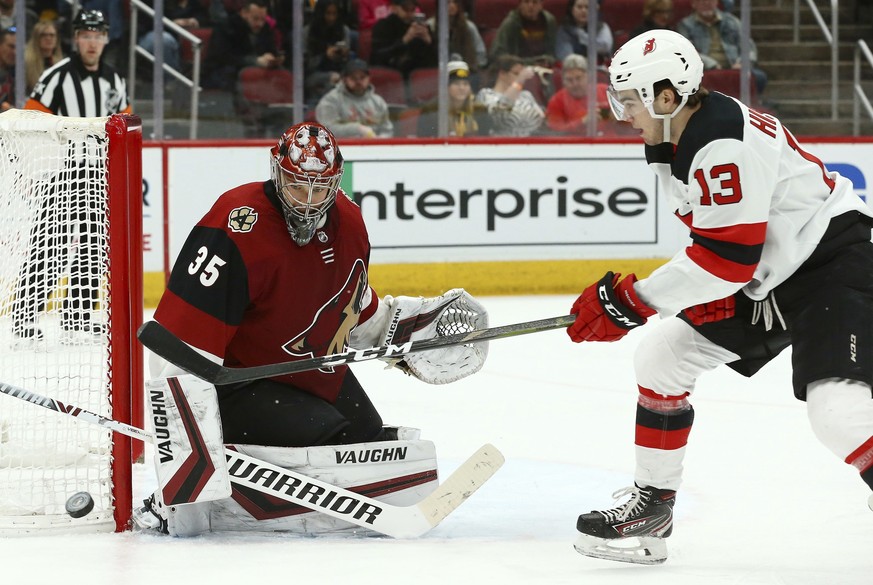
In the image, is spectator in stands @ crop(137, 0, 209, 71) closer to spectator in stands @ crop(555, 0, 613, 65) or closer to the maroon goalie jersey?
spectator in stands @ crop(555, 0, 613, 65)

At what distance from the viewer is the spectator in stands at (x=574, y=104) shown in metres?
6.25

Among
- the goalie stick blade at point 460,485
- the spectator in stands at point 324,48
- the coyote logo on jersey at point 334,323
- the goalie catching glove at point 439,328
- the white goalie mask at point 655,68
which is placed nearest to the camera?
the white goalie mask at point 655,68

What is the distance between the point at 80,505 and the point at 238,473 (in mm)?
345

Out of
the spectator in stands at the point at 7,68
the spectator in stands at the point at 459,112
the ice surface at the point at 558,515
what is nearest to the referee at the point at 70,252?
the ice surface at the point at 558,515

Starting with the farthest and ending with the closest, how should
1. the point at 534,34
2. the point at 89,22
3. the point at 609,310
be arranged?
the point at 534,34 → the point at 89,22 → the point at 609,310

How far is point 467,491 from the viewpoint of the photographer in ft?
8.54

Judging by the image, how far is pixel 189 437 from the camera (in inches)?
97.2

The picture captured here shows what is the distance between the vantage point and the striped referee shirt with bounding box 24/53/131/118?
5.19 m

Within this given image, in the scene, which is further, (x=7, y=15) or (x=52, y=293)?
(x=7, y=15)

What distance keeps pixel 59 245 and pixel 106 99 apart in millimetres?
2457

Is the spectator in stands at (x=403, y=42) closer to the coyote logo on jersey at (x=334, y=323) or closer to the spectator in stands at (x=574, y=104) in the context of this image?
the spectator in stands at (x=574, y=104)

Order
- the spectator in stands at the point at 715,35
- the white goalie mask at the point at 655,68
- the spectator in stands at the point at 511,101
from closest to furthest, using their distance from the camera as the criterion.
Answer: the white goalie mask at the point at 655,68, the spectator in stands at the point at 511,101, the spectator in stands at the point at 715,35

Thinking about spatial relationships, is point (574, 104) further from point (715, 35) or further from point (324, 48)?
point (324, 48)

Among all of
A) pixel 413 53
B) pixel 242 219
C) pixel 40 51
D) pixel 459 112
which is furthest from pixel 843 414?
pixel 40 51
